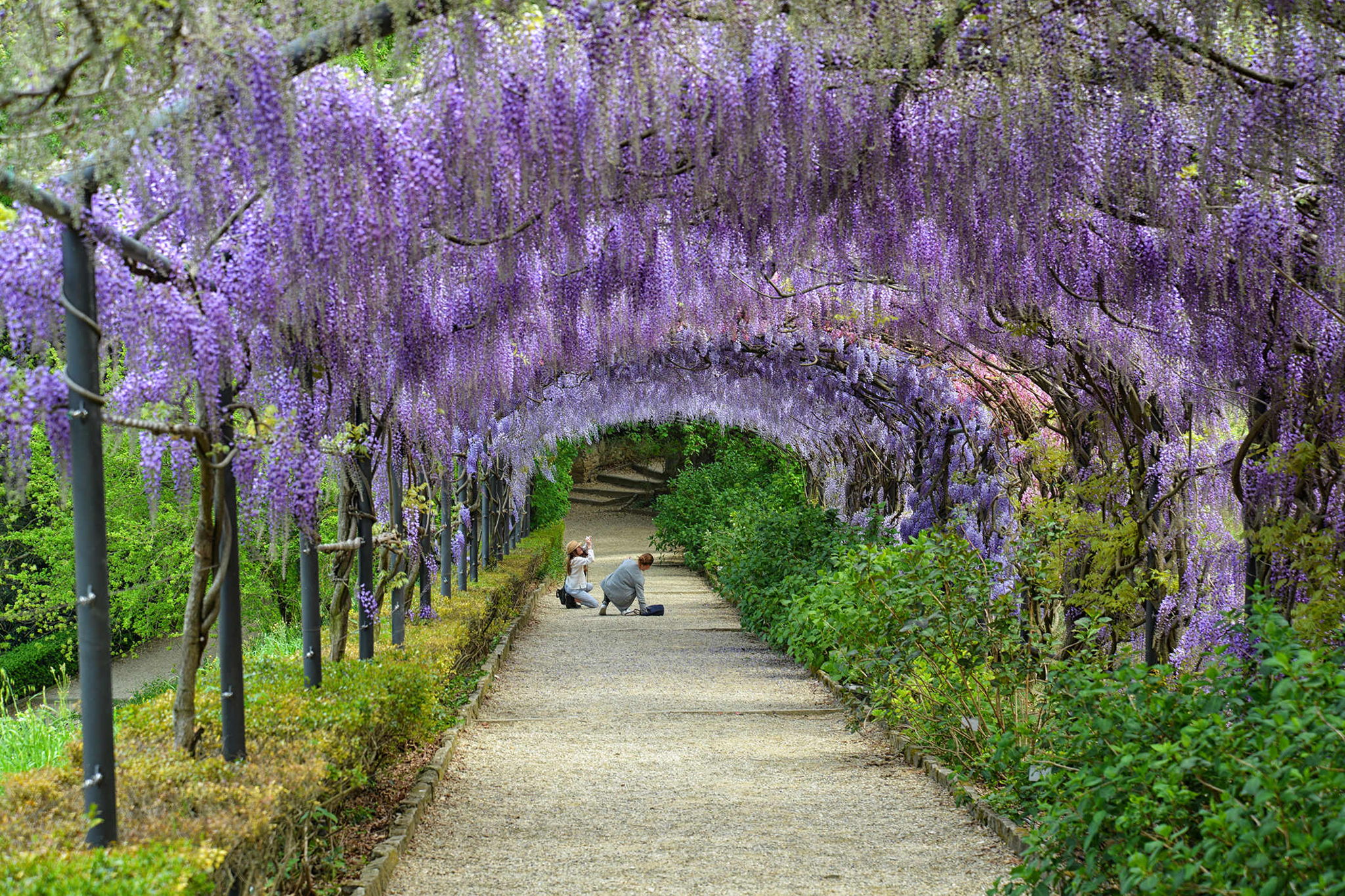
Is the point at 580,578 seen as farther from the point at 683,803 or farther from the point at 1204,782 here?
the point at 1204,782

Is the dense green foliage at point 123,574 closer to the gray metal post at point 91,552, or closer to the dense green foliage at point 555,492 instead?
the gray metal post at point 91,552

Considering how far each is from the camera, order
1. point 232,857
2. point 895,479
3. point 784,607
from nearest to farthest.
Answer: point 232,857 < point 784,607 < point 895,479

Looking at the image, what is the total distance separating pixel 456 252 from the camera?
443cm

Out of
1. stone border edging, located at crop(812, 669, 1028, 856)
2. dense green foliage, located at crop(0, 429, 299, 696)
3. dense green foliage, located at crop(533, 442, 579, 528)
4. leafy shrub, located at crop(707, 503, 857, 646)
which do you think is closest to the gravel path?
stone border edging, located at crop(812, 669, 1028, 856)

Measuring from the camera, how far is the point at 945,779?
5.55 meters

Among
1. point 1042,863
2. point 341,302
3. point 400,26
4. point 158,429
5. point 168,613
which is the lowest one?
point 168,613

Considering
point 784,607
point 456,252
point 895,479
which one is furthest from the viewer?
point 895,479

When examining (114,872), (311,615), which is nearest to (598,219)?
(311,615)

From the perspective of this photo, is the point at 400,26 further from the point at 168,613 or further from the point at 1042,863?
the point at 168,613

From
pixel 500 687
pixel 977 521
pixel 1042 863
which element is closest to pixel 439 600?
pixel 500 687

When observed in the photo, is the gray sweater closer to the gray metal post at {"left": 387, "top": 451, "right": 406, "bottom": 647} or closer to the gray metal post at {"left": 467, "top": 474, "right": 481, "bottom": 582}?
the gray metal post at {"left": 467, "top": 474, "right": 481, "bottom": 582}

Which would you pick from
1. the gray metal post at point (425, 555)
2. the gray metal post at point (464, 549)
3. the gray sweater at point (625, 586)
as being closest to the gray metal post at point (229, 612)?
the gray metal post at point (425, 555)

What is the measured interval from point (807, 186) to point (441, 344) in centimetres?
175

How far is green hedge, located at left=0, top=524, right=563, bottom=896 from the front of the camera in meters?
2.39
